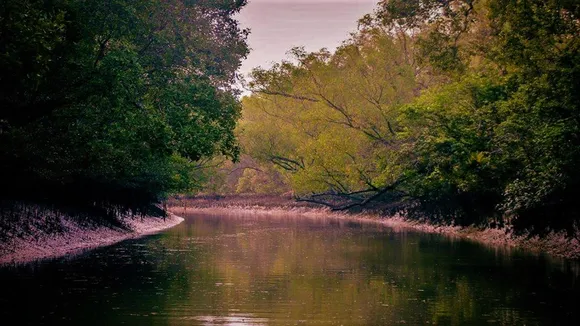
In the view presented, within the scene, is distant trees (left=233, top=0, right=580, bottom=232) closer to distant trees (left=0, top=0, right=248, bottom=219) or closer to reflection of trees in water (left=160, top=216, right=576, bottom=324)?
reflection of trees in water (left=160, top=216, right=576, bottom=324)

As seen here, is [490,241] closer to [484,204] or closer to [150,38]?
[484,204]

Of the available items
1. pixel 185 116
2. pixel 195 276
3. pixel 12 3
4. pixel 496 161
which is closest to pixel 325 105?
pixel 496 161

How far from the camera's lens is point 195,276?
80.1 ft

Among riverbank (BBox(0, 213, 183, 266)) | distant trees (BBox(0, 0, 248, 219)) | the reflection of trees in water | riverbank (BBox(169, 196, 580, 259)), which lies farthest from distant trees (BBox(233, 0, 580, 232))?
riverbank (BBox(0, 213, 183, 266))

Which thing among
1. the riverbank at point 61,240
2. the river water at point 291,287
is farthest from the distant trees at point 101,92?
the river water at point 291,287

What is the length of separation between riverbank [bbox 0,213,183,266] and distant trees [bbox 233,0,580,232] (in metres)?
19.2

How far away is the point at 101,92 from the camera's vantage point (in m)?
24.6

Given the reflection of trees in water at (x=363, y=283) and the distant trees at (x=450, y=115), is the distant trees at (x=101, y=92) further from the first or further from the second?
the distant trees at (x=450, y=115)

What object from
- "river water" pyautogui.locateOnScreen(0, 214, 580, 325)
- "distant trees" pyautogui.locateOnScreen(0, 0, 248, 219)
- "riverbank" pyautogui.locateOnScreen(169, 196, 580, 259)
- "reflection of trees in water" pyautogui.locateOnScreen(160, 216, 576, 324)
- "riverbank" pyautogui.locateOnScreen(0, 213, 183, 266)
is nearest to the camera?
"river water" pyautogui.locateOnScreen(0, 214, 580, 325)

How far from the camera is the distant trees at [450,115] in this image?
92.5 feet

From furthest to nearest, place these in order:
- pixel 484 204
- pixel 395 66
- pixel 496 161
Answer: pixel 395 66
pixel 484 204
pixel 496 161

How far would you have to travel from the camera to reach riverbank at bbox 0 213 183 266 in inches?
1098

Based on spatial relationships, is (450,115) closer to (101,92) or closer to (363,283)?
(363,283)

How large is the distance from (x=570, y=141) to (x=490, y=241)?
45.7ft
